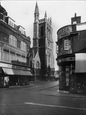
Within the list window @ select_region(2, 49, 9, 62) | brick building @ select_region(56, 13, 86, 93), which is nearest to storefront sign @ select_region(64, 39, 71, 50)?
brick building @ select_region(56, 13, 86, 93)

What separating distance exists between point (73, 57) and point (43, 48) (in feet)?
211

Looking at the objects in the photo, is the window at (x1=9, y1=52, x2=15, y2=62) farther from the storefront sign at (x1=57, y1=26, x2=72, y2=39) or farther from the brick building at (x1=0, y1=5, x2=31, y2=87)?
the storefront sign at (x1=57, y1=26, x2=72, y2=39)

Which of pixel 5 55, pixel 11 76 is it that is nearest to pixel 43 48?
pixel 11 76

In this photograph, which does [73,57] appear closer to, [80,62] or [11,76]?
[80,62]

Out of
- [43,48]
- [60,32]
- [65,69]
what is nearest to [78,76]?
[65,69]

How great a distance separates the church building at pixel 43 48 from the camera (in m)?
76.6

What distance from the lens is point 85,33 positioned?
734 inches

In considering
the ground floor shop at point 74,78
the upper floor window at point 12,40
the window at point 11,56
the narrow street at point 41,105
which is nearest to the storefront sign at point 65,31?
the ground floor shop at point 74,78

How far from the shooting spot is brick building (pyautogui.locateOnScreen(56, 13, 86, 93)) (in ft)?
59.3

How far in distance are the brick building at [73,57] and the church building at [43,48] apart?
52.3 m

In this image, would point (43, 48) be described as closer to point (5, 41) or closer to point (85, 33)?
point (5, 41)

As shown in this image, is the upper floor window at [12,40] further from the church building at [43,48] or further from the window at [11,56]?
the church building at [43,48]

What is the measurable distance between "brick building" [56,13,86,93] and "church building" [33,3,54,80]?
52349mm

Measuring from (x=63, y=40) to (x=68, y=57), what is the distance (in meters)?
3.18
